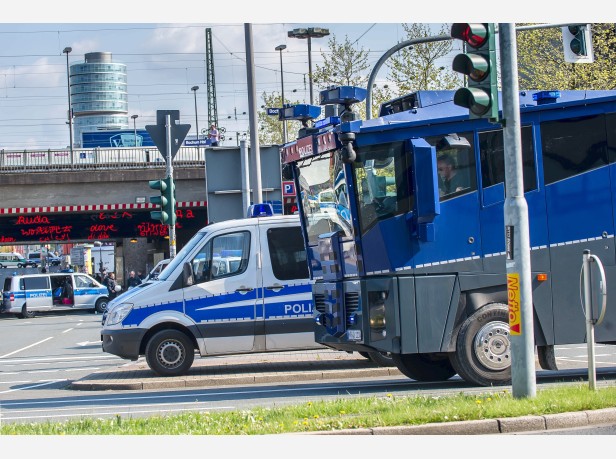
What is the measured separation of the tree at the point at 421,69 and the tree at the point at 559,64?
2.73m

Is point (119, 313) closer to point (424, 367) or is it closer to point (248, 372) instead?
point (248, 372)

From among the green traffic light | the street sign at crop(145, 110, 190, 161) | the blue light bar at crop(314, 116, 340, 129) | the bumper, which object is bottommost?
the bumper

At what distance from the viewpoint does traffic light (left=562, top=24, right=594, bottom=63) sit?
16.6 m

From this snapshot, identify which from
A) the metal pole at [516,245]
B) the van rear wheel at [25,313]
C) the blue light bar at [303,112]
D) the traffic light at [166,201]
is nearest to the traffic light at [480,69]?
the metal pole at [516,245]

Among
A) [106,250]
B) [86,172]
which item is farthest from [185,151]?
[106,250]

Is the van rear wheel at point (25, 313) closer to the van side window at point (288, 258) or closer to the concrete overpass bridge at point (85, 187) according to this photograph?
the concrete overpass bridge at point (85, 187)

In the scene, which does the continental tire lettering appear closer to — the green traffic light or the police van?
the green traffic light

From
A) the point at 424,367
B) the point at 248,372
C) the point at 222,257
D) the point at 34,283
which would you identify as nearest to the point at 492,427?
the point at 424,367

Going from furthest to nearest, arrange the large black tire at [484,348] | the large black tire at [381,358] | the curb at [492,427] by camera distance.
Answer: the large black tire at [381,358]
the large black tire at [484,348]
the curb at [492,427]

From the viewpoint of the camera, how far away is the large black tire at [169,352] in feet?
50.8

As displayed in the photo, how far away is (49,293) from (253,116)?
1037 inches

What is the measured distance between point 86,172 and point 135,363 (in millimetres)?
27989

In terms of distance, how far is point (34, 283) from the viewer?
4347 cm

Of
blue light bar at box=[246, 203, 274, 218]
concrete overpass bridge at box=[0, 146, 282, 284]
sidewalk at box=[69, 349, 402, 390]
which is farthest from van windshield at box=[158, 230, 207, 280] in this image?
concrete overpass bridge at box=[0, 146, 282, 284]
